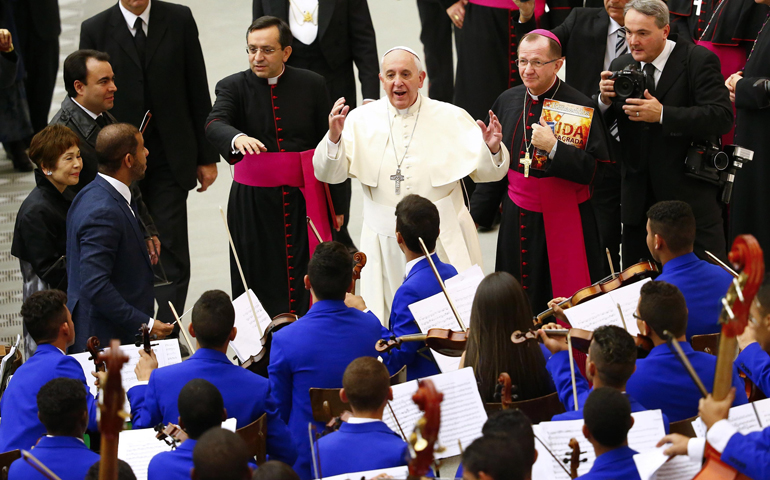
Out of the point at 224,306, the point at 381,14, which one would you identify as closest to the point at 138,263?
the point at 224,306

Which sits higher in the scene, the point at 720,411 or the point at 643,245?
the point at 720,411

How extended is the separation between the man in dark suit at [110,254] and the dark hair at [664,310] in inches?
78.7

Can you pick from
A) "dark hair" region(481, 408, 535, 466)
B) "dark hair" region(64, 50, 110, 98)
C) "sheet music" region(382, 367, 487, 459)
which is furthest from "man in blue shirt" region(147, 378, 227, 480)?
"dark hair" region(64, 50, 110, 98)

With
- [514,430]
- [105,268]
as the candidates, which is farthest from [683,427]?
[105,268]

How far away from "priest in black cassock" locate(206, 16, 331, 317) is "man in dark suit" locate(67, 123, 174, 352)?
89 cm

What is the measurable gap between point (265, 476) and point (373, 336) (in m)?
1.14

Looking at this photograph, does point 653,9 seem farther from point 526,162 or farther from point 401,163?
point 401,163

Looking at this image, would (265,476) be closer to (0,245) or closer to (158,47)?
A: (158,47)

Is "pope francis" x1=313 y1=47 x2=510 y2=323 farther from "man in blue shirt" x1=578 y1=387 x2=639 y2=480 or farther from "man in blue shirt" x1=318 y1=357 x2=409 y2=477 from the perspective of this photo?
"man in blue shirt" x1=578 y1=387 x2=639 y2=480

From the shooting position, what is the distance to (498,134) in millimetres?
4707

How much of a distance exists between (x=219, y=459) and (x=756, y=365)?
191 centimetres

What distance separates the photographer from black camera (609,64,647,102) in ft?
16.1

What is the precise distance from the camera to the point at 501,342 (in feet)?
11.1

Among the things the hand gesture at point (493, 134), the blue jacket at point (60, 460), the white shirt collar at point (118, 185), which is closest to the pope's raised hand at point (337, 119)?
the hand gesture at point (493, 134)
